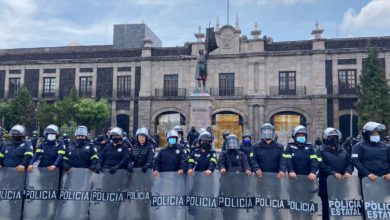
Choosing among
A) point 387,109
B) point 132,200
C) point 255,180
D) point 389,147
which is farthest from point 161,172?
point 387,109

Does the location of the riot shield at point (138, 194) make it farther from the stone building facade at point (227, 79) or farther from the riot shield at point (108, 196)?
the stone building facade at point (227, 79)

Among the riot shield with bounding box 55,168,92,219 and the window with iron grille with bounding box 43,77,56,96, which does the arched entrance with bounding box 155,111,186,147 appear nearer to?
the window with iron grille with bounding box 43,77,56,96

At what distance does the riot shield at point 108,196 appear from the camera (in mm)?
6422

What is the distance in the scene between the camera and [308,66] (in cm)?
3038

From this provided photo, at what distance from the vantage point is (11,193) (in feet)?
21.7

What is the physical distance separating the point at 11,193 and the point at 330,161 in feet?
18.9

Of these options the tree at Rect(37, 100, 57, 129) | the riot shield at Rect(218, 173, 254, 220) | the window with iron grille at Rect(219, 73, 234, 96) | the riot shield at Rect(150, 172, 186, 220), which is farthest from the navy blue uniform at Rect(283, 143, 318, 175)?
the tree at Rect(37, 100, 57, 129)

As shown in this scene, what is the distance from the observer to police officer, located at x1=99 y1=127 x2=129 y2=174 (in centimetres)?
699

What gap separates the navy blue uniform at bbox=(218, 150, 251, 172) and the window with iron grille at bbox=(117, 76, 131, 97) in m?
28.1

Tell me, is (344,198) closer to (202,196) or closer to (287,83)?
(202,196)

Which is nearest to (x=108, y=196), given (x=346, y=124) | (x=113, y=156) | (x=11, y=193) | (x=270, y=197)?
(x=113, y=156)

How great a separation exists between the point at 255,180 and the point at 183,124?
26271 millimetres

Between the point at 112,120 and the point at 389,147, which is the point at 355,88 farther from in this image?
the point at 389,147

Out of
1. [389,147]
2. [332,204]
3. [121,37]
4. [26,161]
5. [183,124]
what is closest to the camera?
[332,204]
